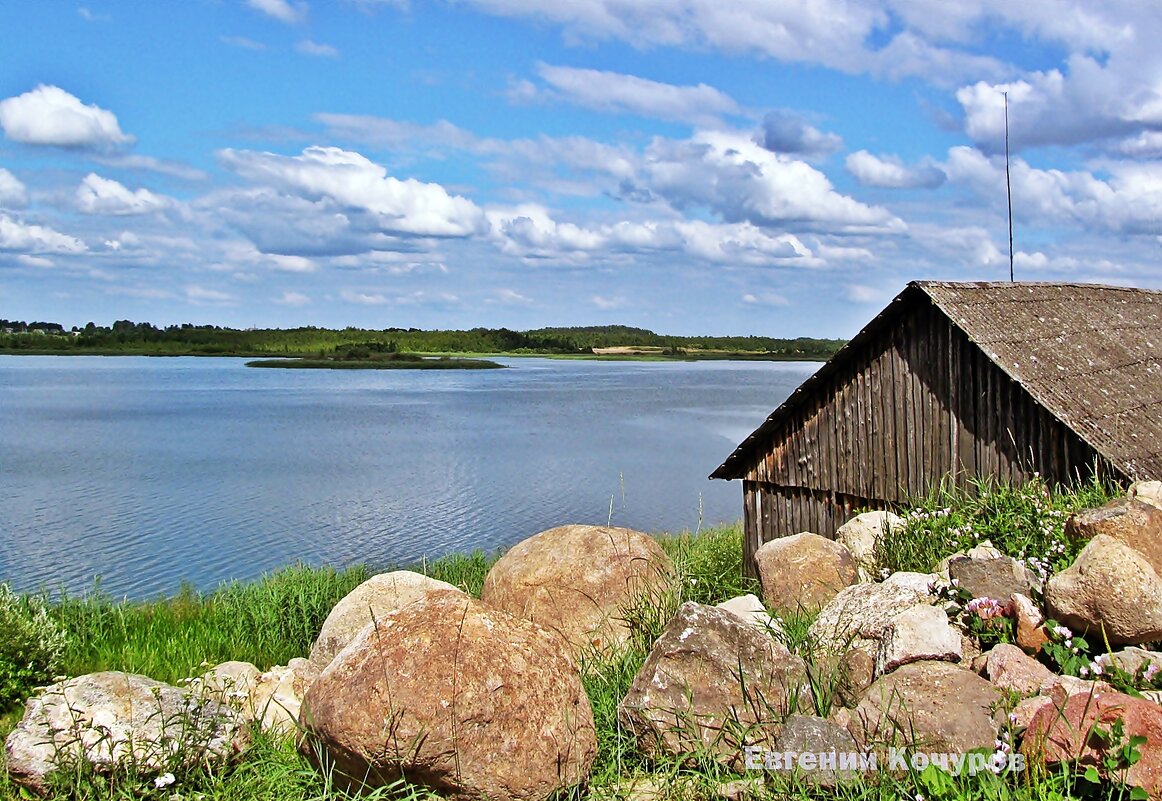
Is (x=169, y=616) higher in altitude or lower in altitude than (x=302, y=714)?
lower

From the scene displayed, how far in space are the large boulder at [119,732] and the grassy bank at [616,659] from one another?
0.14 metres

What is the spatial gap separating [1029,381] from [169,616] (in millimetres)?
12573

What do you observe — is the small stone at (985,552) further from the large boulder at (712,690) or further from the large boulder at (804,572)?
the large boulder at (712,690)

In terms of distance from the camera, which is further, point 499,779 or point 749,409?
point 749,409

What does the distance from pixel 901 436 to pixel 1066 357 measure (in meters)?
2.21

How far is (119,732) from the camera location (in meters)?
→ 6.36

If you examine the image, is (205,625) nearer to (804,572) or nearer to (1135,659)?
(804,572)

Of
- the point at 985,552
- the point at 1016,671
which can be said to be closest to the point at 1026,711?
the point at 1016,671

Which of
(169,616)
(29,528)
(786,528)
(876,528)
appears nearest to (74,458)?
(29,528)

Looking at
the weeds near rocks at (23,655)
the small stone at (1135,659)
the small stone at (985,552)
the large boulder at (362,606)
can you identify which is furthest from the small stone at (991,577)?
the weeds near rocks at (23,655)

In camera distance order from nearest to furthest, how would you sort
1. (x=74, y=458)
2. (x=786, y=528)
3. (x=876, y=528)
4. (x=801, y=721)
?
(x=801, y=721) < (x=876, y=528) < (x=786, y=528) < (x=74, y=458)

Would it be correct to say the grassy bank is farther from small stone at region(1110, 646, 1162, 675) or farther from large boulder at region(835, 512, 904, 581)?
small stone at region(1110, 646, 1162, 675)

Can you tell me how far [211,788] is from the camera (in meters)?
6.09

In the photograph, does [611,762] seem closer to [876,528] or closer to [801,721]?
[801,721]
